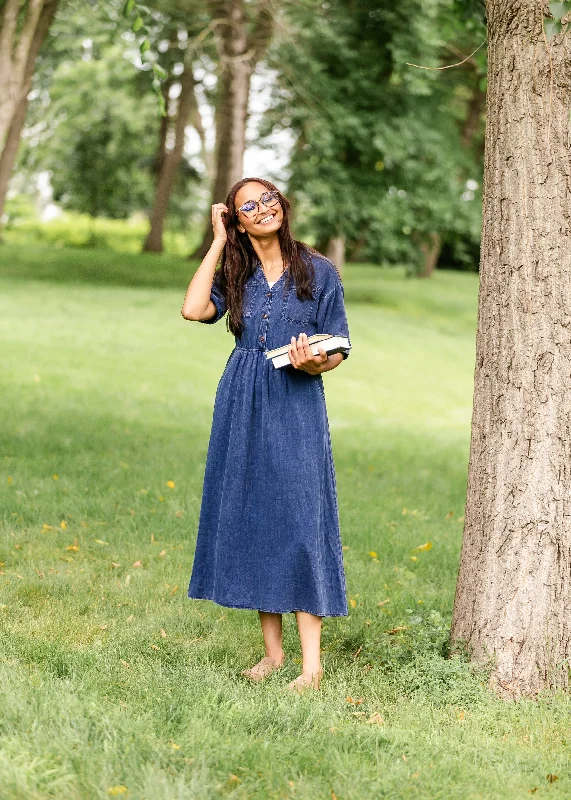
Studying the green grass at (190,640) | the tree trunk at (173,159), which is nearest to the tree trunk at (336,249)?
the tree trunk at (173,159)

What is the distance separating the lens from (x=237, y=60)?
65.1 feet

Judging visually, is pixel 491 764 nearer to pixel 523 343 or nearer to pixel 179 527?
pixel 523 343

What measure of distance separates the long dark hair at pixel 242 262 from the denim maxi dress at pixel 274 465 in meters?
0.04

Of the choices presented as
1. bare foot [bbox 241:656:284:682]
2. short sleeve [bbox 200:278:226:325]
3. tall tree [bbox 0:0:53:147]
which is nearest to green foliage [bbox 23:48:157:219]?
tall tree [bbox 0:0:53:147]

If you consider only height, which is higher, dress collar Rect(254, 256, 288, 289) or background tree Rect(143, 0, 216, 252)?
background tree Rect(143, 0, 216, 252)

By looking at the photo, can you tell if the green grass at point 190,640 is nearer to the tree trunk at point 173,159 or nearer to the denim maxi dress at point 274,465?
the denim maxi dress at point 274,465

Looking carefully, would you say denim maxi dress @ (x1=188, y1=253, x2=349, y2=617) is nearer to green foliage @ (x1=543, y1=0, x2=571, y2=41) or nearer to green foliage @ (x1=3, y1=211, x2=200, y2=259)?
green foliage @ (x1=543, y1=0, x2=571, y2=41)

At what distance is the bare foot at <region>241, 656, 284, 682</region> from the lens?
14.5ft

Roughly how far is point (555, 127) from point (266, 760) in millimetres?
2717

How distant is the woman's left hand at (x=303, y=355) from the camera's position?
13.2 feet

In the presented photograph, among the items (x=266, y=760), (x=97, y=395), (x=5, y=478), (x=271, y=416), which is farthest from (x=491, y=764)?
(x=97, y=395)

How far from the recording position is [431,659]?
175 inches

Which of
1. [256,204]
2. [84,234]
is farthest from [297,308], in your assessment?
[84,234]

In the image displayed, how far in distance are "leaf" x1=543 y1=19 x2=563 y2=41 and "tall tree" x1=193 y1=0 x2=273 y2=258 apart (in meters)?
16.5
